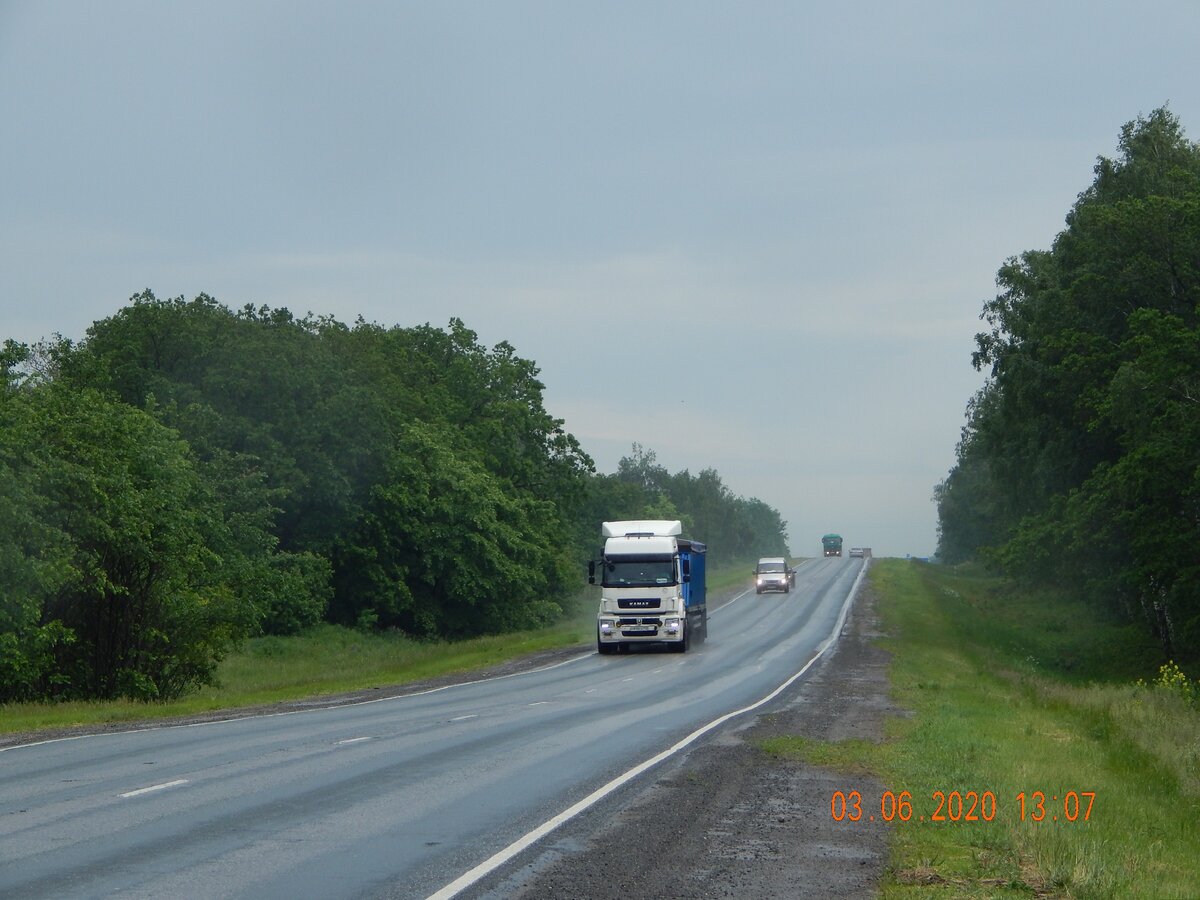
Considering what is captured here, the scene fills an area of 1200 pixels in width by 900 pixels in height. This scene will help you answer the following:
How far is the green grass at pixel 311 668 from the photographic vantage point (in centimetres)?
2256

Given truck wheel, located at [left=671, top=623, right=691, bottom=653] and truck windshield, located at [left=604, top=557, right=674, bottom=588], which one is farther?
truck wheel, located at [left=671, top=623, right=691, bottom=653]

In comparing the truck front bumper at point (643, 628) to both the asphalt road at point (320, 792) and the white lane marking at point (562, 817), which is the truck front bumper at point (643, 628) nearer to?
the asphalt road at point (320, 792)

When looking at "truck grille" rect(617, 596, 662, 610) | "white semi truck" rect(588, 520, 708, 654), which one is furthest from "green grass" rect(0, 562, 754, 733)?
"truck grille" rect(617, 596, 662, 610)

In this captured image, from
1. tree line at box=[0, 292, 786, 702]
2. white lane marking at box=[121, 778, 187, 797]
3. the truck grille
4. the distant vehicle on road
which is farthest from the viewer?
the distant vehicle on road

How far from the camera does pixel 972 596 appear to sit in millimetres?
82250

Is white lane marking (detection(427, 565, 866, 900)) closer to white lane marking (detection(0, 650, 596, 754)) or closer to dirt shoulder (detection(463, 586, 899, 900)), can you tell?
dirt shoulder (detection(463, 586, 899, 900))

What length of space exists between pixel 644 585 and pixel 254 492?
1540cm

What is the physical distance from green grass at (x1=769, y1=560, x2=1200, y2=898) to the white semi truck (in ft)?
24.0

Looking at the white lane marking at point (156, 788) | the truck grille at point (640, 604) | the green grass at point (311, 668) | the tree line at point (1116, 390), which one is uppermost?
the tree line at point (1116, 390)

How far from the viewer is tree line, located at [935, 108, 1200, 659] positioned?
36.7 m

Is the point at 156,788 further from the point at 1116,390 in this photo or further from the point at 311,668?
the point at 1116,390

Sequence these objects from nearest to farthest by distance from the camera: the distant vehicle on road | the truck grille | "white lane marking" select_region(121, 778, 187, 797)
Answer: "white lane marking" select_region(121, 778, 187, 797) < the truck grille < the distant vehicle on road
